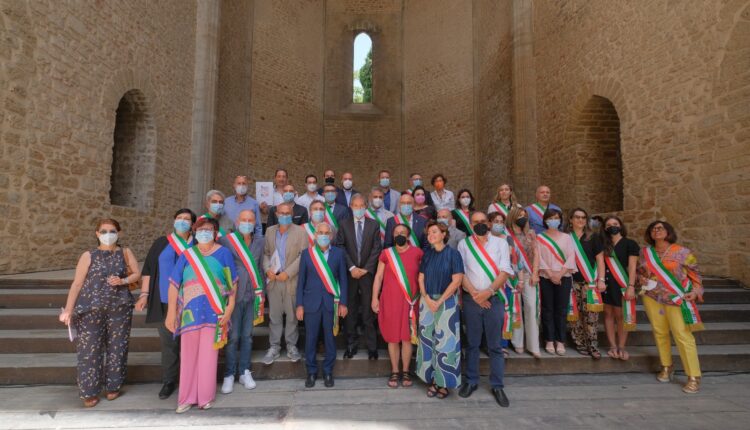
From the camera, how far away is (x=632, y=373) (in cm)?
384

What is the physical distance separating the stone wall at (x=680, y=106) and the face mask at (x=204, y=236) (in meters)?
6.63

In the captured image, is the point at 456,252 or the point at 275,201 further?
the point at 275,201

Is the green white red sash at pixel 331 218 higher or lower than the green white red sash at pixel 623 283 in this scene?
higher

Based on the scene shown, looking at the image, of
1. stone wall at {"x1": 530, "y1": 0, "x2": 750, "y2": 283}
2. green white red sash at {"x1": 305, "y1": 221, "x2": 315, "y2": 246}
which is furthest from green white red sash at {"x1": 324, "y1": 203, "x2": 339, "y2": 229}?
stone wall at {"x1": 530, "y1": 0, "x2": 750, "y2": 283}

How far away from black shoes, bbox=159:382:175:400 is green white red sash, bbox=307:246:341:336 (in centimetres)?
141

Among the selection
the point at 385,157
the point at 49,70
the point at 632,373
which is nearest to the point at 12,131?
the point at 49,70

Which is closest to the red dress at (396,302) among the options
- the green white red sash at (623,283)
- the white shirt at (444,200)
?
the white shirt at (444,200)

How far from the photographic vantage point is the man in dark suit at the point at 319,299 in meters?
3.46

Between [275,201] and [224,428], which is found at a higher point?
[275,201]

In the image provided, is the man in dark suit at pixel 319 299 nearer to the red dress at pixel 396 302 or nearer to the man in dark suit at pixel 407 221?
the red dress at pixel 396 302

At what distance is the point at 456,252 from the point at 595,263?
162cm

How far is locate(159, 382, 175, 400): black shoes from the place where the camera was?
3158 mm

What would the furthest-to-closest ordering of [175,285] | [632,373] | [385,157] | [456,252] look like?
1. [385,157]
2. [632,373]
3. [456,252]
4. [175,285]

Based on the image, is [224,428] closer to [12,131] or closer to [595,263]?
[595,263]
